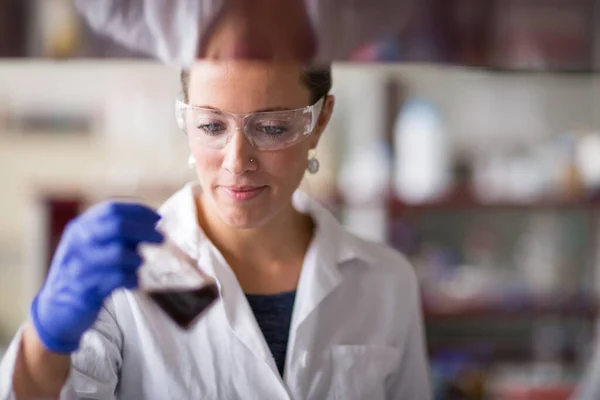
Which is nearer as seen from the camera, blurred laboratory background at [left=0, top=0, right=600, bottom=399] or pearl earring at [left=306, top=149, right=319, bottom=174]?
pearl earring at [left=306, top=149, right=319, bottom=174]

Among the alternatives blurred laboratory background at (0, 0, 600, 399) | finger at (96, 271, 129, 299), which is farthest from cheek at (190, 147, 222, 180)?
blurred laboratory background at (0, 0, 600, 399)

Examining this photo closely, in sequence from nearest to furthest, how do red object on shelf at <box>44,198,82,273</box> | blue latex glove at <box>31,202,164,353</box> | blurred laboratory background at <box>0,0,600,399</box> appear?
blue latex glove at <box>31,202,164,353</box> → red object on shelf at <box>44,198,82,273</box> → blurred laboratory background at <box>0,0,600,399</box>

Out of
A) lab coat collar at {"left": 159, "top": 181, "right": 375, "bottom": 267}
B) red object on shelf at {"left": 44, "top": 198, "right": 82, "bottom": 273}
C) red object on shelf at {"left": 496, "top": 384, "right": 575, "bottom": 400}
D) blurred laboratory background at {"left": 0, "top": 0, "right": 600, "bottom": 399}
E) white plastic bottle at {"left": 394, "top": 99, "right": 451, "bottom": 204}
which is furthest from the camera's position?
white plastic bottle at {"left": 394, "top": 99, "right": 451, "bottom": 204}

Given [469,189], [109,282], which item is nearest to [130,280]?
[109,282]

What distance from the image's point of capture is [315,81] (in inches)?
22.4

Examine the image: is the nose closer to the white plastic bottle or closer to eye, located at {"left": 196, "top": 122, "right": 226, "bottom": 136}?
eye, located at {"left": 196, "top": 122, "right": 226, "bottom": 136}

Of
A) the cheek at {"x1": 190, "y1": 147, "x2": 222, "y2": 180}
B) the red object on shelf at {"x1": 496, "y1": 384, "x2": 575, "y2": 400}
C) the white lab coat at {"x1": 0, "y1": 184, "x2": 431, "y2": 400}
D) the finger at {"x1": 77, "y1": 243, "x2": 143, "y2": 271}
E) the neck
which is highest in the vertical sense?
the cheek at {"x1": 190, "y1": 147, "x2": 222, "y2": 180}

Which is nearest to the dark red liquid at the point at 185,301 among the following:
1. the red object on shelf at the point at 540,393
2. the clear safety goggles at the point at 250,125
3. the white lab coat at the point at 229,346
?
the white lab coat at the point at 229,346

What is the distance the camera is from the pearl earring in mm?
600

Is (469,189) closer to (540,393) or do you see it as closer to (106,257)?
(540,393)

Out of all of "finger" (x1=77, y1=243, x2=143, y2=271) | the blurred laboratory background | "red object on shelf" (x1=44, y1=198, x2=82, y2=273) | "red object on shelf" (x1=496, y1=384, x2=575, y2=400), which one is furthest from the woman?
the blurred laboratory background

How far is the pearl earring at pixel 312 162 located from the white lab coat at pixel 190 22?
97 mm

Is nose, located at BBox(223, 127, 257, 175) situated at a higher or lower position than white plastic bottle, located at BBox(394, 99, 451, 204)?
higher

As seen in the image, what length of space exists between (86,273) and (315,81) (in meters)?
0.22
